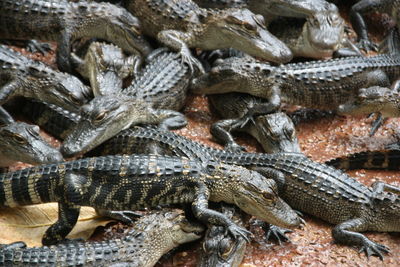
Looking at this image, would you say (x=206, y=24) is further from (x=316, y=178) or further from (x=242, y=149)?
(x=316, y=178)

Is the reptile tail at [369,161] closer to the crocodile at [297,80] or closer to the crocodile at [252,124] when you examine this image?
the crocodile at [252,124]

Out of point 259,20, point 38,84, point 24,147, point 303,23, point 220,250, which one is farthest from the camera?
point 303,23

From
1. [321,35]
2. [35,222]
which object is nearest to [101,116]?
[35,222]

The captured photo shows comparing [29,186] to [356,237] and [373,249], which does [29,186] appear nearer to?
[356,237]

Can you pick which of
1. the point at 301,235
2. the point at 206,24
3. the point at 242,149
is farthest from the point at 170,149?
the point at 206,24

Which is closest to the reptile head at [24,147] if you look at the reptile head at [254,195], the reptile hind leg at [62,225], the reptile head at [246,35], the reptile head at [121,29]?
the reptile hind leg at [62,225]
